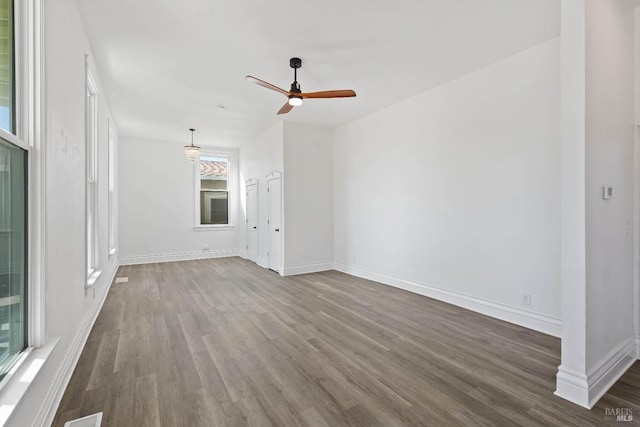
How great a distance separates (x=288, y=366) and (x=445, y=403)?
4.03 feet

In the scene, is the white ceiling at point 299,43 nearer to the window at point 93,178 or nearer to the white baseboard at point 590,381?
the window at point 93,178

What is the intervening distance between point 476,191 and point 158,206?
7.20 meters

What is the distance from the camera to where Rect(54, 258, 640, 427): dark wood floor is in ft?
6.30

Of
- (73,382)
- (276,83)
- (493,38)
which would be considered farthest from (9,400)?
(493,38)

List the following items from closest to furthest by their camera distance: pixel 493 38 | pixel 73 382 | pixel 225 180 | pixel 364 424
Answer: pixel 364 424 → pixel 73 382 → pixel 493 38 → pixel 225 180

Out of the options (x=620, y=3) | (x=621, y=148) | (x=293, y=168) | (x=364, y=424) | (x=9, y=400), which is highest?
(x=620, y=3)

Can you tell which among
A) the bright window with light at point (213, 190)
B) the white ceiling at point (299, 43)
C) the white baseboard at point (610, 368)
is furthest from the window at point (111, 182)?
the white baseboard at point (610, 368)

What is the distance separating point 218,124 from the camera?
616cm

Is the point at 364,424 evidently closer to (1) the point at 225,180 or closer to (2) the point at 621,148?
(2) the point at 621,148

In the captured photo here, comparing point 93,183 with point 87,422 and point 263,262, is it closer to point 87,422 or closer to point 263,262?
point 87,422

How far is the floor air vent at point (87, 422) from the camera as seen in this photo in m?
1.81

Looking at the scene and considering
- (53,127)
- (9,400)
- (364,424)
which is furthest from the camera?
(53,127)

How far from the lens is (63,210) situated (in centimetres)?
221

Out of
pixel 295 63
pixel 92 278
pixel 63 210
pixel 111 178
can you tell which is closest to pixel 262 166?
pixel 111 178
